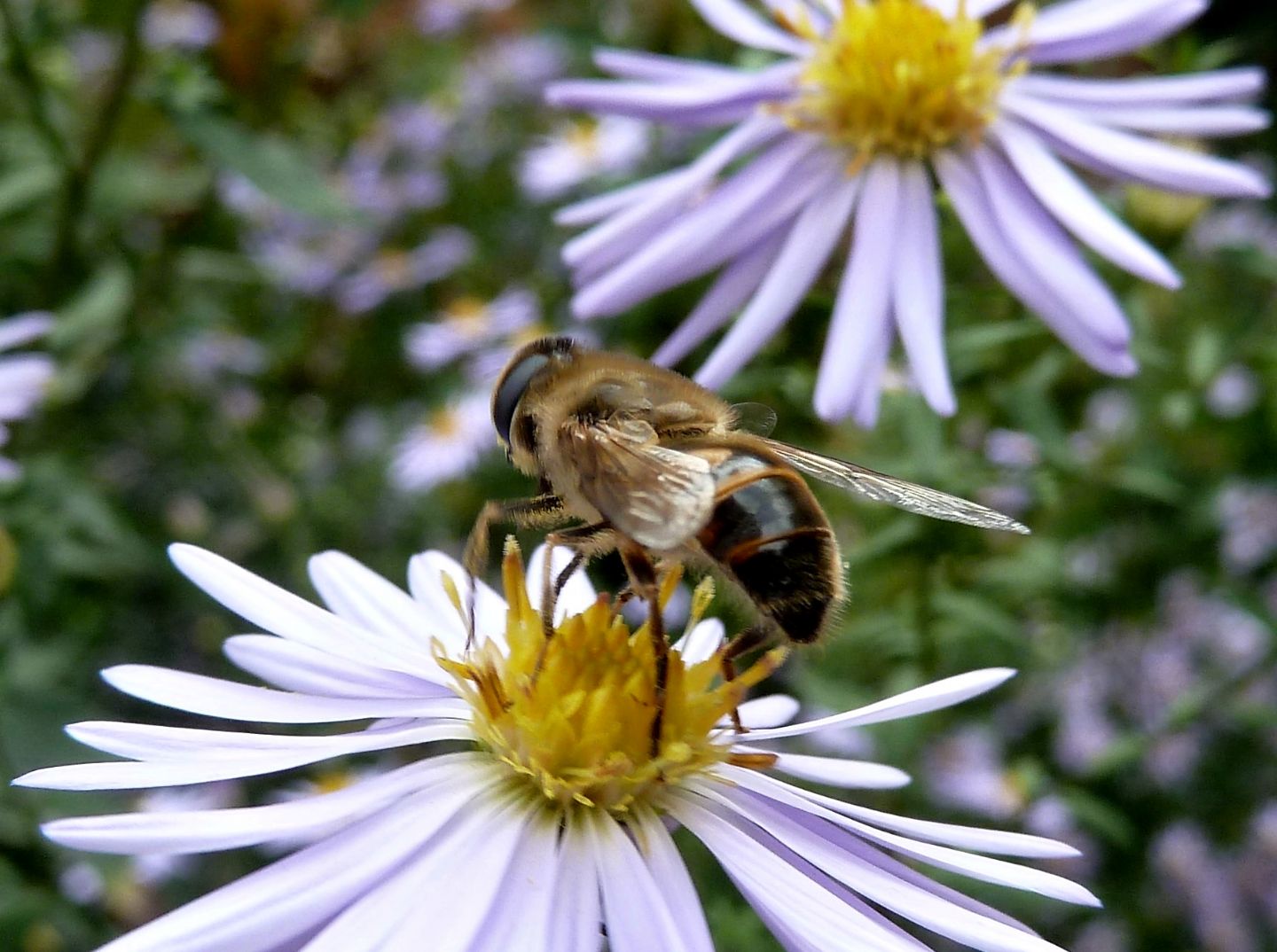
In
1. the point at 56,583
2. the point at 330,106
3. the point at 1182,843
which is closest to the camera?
the point at 56,583

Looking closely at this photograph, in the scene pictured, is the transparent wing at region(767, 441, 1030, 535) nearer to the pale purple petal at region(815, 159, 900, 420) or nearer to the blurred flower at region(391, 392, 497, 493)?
the pale purple petal at region(815, 159, 900, 420)

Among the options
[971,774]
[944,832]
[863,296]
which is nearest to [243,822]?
[944,832]

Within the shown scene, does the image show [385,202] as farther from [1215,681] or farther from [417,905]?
[417,905]

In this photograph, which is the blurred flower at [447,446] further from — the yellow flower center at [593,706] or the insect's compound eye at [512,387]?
the yellow flower center at [593,706]

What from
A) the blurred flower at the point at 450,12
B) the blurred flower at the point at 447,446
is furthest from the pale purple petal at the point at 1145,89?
the blurred flower at the point at 450,12

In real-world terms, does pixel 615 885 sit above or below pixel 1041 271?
below

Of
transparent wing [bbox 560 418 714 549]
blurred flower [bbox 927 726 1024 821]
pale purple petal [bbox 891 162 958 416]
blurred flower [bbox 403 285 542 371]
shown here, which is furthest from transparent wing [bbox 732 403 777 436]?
blurred flower [bbox 403 285 542 371]

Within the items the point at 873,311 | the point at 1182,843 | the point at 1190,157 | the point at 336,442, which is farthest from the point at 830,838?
the point at 336,442
